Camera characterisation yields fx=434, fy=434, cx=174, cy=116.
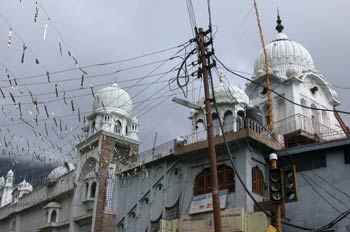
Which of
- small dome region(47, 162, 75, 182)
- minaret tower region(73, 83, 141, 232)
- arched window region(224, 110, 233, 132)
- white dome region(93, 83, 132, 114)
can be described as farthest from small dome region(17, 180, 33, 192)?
arched window region(224, 110, 233, 132)

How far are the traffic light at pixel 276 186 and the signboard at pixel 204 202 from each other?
9473mm

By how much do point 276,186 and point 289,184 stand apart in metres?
0.36

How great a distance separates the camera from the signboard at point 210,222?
19.7m

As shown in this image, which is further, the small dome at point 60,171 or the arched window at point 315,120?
the small dome at point 60,171

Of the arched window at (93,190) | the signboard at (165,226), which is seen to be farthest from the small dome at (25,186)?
the signboard at (165,226)

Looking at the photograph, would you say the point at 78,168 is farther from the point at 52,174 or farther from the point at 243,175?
the point at 243,175

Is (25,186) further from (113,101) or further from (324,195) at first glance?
(324,195)

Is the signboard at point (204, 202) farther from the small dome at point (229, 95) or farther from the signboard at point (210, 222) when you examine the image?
the small dome at point (229, 95)

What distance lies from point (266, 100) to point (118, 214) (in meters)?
12.8

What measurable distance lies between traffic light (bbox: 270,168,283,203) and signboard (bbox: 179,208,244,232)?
805 cm

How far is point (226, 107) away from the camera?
26.5 meters

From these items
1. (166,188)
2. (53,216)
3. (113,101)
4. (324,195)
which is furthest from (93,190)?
(324,195)

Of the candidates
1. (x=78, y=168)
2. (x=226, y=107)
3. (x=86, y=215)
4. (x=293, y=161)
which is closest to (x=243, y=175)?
(x=293, y=161)

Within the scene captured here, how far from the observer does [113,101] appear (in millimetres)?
37594
